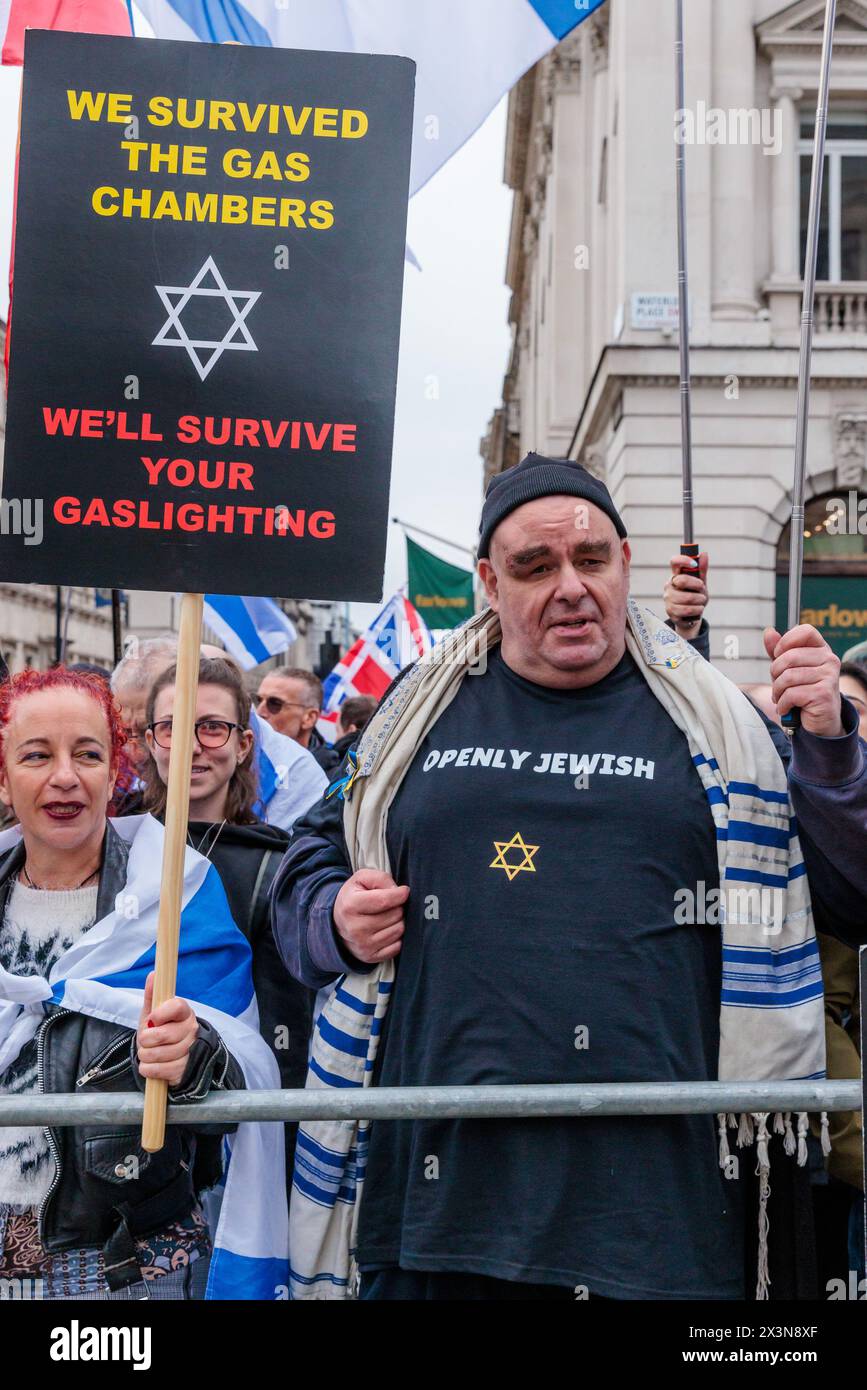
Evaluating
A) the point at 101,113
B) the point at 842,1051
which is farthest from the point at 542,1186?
the point at 101,113

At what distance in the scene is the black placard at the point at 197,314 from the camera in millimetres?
2477

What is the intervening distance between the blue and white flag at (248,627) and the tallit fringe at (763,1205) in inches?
274

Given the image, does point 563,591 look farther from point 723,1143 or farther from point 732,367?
point 732,367

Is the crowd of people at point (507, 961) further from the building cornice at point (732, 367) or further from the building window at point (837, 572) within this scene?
the building cornice at point (732, 367)

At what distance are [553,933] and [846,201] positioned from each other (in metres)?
17.7

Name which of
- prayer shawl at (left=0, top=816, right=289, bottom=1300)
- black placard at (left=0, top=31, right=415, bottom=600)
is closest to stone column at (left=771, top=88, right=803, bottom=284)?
black placard at (left=0, top=31, right=415, bottom=600)

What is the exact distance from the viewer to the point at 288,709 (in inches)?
285

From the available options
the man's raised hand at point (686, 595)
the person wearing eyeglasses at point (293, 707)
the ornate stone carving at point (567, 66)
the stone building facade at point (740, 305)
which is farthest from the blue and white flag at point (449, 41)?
the ornate stone carving at point (567, 66)

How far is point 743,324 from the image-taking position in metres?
17.7

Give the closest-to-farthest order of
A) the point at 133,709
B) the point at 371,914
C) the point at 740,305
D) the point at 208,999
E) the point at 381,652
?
1. the point at 371,914
2. the point at 208,999
3. the point at 133,709
4. the point at 381,652
5. the point at 740,305

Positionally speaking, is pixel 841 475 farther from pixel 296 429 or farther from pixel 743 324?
pixel 296 429

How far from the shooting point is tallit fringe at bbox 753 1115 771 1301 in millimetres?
2469

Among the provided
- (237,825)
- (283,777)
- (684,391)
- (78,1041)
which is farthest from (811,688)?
(283,777)

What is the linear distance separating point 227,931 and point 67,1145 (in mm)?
494
